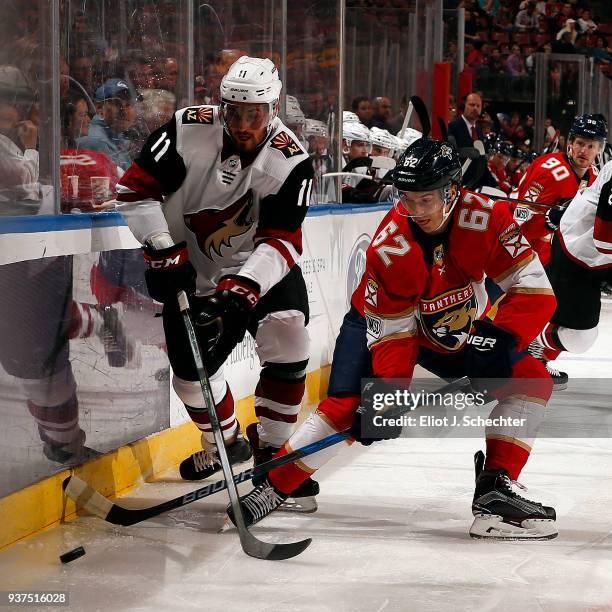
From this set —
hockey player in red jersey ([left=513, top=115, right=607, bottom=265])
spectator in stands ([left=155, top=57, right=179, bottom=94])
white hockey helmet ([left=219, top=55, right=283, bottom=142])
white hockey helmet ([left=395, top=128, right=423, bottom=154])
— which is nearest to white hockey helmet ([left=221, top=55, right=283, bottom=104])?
white hockey helmet ([left=219, top=55, right=283, bottom=142])

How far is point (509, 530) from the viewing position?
2.79m

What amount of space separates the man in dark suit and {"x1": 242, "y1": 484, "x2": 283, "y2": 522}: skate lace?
5.05m

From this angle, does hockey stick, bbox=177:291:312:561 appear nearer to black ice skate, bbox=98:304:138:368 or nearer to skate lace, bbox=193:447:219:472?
black ice skate, bbox=98:304:138:368

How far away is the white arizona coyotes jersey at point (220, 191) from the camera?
297 centimetres

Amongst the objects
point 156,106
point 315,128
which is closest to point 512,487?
point 156,106

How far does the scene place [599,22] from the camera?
536 inches

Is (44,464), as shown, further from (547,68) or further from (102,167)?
(547,68)

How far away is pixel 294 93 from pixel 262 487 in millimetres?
2368

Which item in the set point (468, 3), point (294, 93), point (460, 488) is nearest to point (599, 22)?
point (468, 3)

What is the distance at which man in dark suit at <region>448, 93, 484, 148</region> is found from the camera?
768cm

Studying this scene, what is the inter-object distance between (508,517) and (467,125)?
540 centimetres

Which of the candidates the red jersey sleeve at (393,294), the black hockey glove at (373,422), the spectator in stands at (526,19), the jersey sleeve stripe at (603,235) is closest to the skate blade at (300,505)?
the black hockey glove at (373,422)

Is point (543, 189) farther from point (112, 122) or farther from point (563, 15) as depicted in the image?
point (563, 15)

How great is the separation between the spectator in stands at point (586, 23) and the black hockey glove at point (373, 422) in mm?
11512
